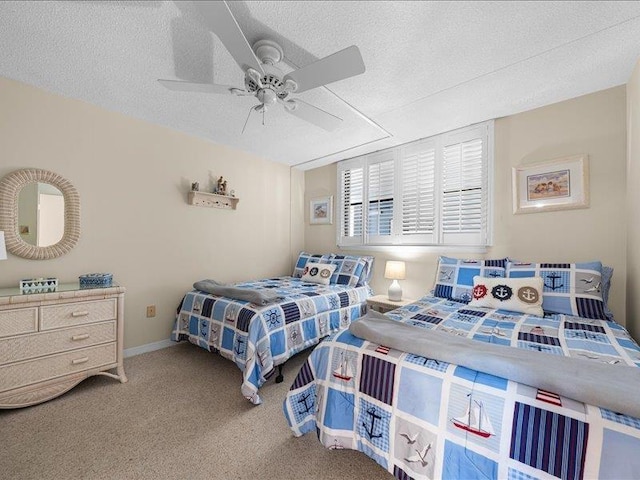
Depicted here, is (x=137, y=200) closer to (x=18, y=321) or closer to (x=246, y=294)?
(x=18, y=321)

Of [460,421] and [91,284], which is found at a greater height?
[91,284]

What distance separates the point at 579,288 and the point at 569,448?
1569 mm

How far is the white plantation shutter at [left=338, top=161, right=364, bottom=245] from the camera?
3867mm

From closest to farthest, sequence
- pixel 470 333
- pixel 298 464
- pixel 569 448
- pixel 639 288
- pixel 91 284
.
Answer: pixel 569 448
pixel 298 464
pixel 470 333
pixel 639 288
pixel 91 284

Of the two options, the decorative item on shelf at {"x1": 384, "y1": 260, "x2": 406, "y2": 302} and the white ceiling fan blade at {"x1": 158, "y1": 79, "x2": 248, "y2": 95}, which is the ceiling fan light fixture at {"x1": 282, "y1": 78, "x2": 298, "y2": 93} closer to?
the white ceiling fan blade at {"x1": 158, "y1": 79, "x2": 248, "y2": 95}

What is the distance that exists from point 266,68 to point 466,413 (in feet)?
7.47

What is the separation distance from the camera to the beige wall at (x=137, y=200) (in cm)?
226

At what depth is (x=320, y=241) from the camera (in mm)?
4359

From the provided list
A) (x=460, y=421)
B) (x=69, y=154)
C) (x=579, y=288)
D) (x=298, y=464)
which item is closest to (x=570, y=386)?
(x=460, y=421)

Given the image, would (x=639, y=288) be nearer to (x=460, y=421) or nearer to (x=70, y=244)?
(x=460, y=421)

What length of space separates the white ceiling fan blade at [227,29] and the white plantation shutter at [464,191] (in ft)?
7.55

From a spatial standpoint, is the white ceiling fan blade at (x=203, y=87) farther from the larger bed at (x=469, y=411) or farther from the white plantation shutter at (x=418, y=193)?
the white plantation shutter at (x=418, y=193)

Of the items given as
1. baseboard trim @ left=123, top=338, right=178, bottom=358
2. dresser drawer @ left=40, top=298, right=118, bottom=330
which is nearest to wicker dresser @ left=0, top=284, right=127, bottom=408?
dresser drawer @ left=40, top=298, right=118, bottom=330

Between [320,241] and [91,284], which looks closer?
[91,284]
